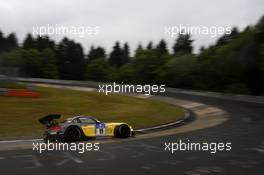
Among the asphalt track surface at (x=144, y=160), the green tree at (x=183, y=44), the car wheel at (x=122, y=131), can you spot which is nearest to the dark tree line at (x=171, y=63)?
the green tree at (x=183, y=44)

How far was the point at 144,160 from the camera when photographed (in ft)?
44.2

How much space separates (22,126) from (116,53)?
102 m

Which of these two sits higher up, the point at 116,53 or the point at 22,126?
the point at 116,53

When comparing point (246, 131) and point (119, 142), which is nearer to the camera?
point (119, 142)

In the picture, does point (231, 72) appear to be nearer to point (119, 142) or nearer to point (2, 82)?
point (2, 82)

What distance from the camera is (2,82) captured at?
42219mm

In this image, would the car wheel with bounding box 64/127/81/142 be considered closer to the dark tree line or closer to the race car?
the race car

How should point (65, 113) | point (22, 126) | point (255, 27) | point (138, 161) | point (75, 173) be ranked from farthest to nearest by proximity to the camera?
point (255, 27)
point (65, 113)
point (22, 126)
point (138, 161)
point (75, 173)

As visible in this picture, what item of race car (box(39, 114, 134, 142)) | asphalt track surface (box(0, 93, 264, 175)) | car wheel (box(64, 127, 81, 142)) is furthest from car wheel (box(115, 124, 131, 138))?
car wheel (box(64, 127, 81, 142))

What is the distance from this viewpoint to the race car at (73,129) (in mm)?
17984

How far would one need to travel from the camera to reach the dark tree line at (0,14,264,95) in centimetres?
5430

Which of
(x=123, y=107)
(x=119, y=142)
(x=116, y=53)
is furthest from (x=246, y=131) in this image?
(x=116, y=53)

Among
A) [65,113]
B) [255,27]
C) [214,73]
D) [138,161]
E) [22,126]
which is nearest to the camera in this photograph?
[138,161]

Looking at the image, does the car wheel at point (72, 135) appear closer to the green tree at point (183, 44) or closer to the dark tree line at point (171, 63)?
the dark tree line at point (171, 63)
